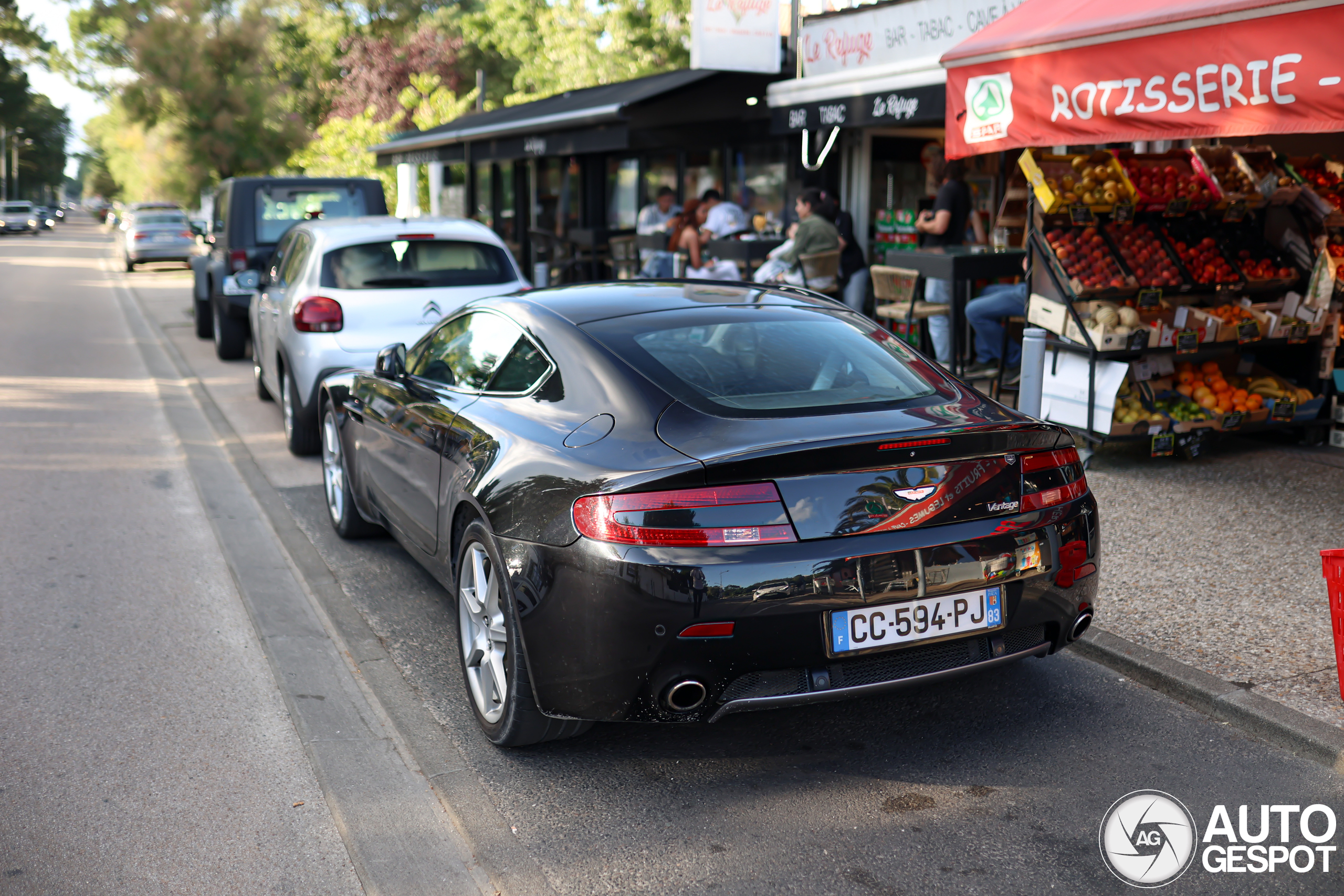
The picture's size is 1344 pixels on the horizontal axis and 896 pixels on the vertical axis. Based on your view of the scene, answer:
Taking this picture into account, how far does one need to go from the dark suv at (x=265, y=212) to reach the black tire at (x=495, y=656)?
31.7ft

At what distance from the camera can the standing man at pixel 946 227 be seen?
34.3 ft

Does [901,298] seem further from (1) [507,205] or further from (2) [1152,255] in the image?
(1) [507,205]

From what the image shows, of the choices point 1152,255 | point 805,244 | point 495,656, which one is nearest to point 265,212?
point 805,244

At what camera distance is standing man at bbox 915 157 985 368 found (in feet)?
34.3

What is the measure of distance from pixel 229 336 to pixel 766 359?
10650 millimetres

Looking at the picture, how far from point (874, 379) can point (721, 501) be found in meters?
1.04

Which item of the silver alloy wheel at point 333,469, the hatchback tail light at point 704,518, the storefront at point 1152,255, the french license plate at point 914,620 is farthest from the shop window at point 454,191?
the french license plate at point 914,620

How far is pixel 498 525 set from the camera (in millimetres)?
3674

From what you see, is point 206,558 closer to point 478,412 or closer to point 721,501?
point 478,412

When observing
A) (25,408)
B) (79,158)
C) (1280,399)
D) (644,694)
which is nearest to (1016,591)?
(644,694)

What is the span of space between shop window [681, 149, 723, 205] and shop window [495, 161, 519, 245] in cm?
647

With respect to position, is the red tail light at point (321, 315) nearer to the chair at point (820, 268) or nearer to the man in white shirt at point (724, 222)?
the chair at point (820, 268)

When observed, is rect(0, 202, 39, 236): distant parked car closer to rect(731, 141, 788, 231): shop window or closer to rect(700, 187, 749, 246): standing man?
rect(731, 141, 788, 231): shop window

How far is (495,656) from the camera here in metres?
3.82
